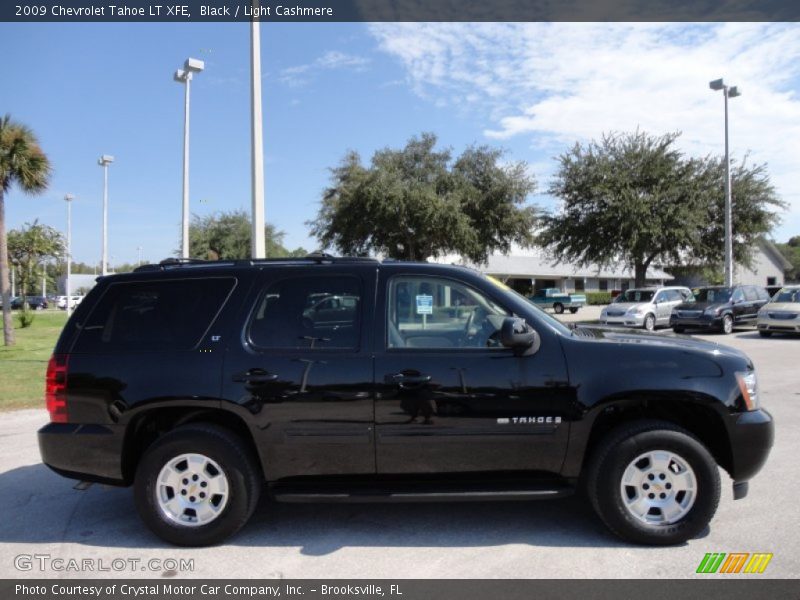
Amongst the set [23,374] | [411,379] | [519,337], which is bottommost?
[23,374]

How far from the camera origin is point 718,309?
21.3 metres

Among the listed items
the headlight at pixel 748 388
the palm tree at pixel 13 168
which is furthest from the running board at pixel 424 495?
the palm tree at pixel 13 168

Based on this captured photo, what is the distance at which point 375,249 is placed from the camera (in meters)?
31.2

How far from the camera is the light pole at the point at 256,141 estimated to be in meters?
10.8

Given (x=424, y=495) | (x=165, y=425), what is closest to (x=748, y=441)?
(x=424, y=495)

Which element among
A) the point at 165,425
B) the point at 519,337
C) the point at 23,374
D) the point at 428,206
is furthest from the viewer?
the point at 428,206

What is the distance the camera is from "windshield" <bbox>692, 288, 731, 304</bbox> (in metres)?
22.0

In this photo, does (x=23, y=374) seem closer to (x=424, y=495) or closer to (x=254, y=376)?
(x=254, y=376)

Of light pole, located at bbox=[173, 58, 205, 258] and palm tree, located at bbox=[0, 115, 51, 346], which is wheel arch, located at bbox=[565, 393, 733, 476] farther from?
palm tree, located at bbox=[0, 115, 51, 346]

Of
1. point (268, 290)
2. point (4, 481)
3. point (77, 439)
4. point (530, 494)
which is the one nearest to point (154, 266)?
point (268, 290)

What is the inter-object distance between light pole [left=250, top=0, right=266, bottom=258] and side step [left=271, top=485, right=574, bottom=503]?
7351 mm

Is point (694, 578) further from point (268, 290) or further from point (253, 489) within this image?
point (268, 290)

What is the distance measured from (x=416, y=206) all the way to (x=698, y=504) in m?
25.0

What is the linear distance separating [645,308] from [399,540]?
20.5 metres
